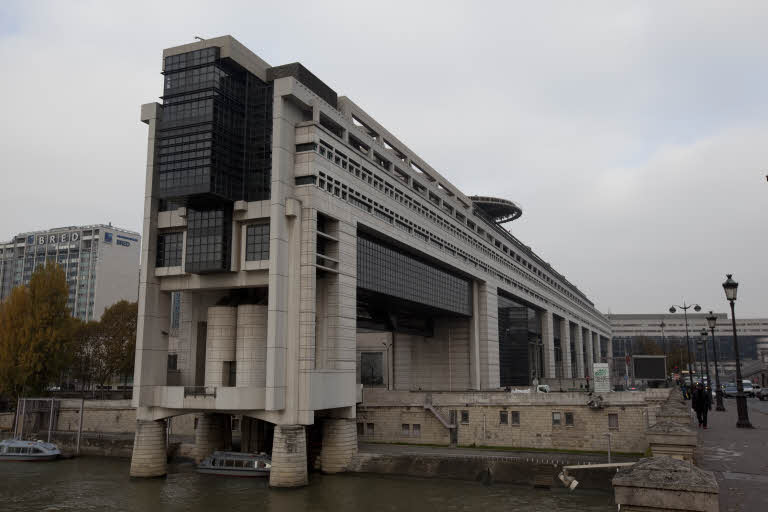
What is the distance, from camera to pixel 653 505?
249 inches

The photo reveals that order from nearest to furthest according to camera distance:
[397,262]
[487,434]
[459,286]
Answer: [487,434] → [397,262] → [459,286]

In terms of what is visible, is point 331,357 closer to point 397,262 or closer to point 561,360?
point 397,262

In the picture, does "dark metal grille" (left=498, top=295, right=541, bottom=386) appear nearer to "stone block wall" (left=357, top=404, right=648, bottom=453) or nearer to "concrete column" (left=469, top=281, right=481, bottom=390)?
"concrete column" (left=469, top=281, right=481, bottom=390)

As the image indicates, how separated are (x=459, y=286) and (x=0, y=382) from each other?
53.2 meters

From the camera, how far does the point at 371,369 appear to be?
283 ft

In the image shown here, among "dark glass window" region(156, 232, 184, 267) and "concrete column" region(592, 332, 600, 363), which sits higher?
"dark glass window" region(156, 232, 184, 267)

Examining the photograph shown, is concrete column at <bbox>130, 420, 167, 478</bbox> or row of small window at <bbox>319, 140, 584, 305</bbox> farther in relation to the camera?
row of small window at <bbox>319, 140, 584, 305</bbox>

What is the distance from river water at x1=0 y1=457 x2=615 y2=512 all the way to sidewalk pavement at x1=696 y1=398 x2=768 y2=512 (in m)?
7.69

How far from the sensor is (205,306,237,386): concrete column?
1770 inches

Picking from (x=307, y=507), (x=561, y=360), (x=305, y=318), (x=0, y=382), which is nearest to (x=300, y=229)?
(x=305, y=318)

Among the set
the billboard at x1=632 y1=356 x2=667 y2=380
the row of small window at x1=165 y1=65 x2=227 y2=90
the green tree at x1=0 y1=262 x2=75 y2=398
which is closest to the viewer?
the row of small window at x1=165 y1=65 x2=227 y2=90

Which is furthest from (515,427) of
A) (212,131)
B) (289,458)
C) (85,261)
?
(85,261)

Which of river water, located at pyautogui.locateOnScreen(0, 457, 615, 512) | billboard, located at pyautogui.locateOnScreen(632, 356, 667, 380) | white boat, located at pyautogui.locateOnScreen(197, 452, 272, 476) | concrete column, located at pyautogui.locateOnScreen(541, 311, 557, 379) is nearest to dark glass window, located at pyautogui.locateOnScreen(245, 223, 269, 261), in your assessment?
white boat, located at pyautogui.locateOnScreen(197, 452, 272, 476)

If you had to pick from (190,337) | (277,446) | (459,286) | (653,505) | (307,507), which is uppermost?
(459,286)
